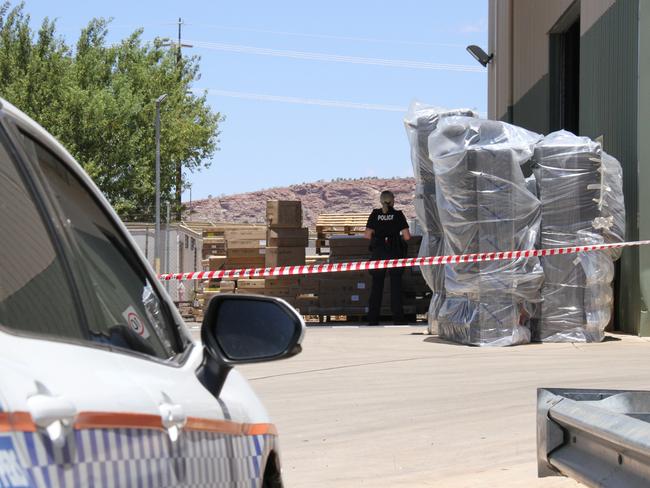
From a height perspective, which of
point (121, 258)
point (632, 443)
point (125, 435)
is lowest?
point (632, 443)

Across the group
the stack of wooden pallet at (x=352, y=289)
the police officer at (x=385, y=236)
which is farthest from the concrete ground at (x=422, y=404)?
the stack of wooden pallet at (x=352, y=289)

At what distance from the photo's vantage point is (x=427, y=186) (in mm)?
16625

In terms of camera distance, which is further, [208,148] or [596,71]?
[208,148]

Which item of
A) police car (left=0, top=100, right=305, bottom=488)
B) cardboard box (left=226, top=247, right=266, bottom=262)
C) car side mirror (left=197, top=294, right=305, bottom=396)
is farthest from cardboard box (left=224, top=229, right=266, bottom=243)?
car side mirror (left=197, top=294, right=305, bottom=396)

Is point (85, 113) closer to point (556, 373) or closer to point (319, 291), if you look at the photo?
point (319, 291)

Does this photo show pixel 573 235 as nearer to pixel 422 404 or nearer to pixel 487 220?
pixel 487 220

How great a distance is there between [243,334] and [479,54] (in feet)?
112

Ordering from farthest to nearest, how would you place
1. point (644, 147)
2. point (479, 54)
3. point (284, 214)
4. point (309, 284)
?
point (479, 54), point (309, 284), point (284, 214), point (644, 147)

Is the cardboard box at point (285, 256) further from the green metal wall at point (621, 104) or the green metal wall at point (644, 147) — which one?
the green metal wall at point (644, 147)

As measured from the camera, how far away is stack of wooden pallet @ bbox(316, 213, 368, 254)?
96.1 feet

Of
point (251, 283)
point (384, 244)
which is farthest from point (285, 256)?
point (384, 244)

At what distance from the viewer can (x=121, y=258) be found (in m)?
2.87

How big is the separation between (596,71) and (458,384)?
10116 millimetres

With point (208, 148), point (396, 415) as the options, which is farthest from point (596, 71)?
point (208, 148)
